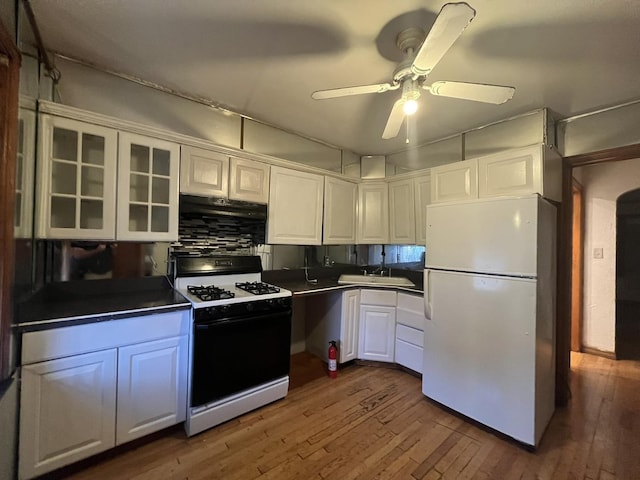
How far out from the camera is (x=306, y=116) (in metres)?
2.56

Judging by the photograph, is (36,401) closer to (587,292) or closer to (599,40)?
(599,40)

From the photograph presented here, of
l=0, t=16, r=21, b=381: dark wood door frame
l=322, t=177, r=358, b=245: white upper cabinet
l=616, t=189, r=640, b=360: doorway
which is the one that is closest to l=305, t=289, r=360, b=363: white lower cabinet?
l=322, t=177, r=358, b=245: white upper cabinet

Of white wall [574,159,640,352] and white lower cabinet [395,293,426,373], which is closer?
white lower cabinet [395,293,426,373]

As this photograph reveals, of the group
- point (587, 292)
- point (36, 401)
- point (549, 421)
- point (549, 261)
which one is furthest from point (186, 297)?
point (587, 292)

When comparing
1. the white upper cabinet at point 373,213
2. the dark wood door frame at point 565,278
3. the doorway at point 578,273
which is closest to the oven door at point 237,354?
the white upper cabinet at point 373,213

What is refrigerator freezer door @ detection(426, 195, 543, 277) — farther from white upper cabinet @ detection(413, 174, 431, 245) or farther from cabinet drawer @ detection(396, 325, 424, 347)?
cabinet drawer @ detection(396, 325, 424, 347)

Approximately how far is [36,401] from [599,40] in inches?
139

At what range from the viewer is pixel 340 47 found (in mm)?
1625

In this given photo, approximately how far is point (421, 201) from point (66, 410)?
309cm

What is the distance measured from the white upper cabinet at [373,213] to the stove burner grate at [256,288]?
1387 mm

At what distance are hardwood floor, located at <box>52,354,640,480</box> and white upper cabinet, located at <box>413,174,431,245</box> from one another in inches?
59.1

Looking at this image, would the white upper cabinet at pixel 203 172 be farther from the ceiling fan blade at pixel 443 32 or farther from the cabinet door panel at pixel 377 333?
the cabinet door panel at pixel 377 333

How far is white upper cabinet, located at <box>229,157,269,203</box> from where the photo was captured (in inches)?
91.5

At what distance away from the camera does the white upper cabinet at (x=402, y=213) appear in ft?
9.75
